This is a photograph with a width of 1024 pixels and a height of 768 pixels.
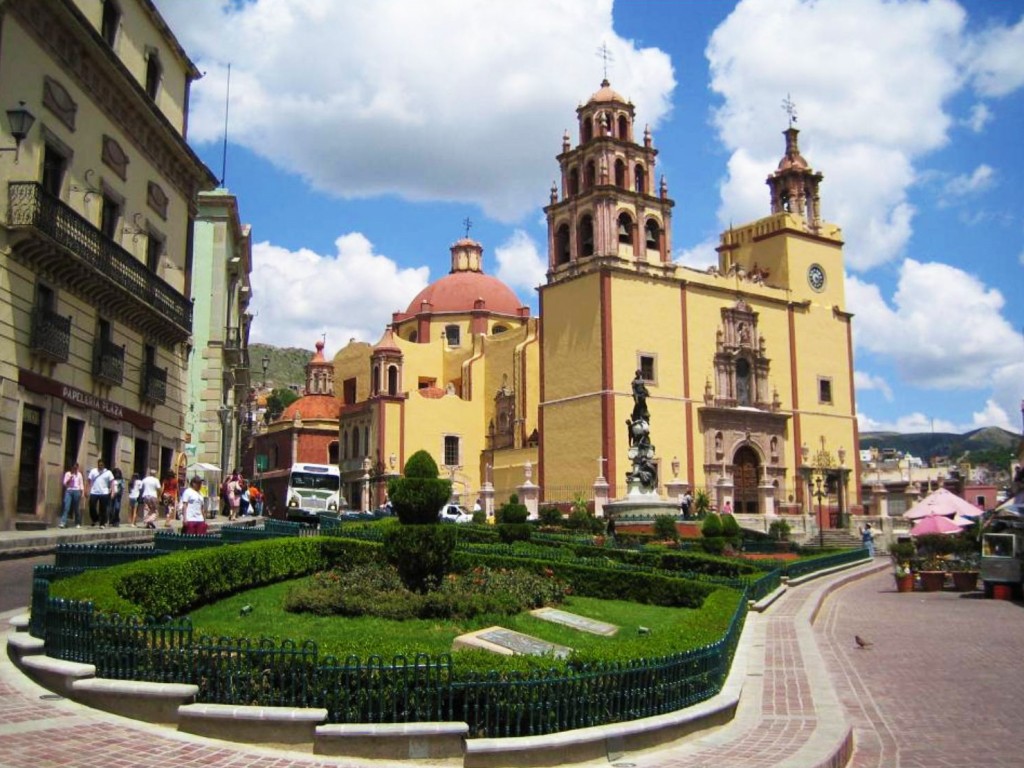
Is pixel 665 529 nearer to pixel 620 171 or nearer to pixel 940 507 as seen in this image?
pixel 940 507

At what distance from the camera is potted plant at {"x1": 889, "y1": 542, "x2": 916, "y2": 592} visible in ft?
78.6

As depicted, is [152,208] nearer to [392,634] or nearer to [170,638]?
[392,634]

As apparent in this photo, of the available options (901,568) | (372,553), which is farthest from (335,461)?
(372,553)

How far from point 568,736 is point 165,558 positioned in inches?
273

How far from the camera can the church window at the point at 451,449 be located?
5778 cm

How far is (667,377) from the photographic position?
47.9m

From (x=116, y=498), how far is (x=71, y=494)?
81.6 inches

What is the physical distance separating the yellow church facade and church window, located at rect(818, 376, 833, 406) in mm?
97

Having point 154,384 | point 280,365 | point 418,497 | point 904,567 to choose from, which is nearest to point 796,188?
point 904,567

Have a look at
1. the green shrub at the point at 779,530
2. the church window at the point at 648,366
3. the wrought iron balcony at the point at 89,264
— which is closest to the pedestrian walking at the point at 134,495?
the wrought iron balcony at the point at 89,264

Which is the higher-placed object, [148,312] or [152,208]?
[152,208]

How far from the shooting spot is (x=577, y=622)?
13484 millimetres

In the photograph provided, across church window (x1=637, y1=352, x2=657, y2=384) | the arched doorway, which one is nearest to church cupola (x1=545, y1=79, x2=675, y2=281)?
church window (x1=637, y1=352, x2=657, y2=384)

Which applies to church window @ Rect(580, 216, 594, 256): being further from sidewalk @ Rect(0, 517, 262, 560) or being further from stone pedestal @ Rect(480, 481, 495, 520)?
sidewalk @ Rect(0, 517, 262, 560)
